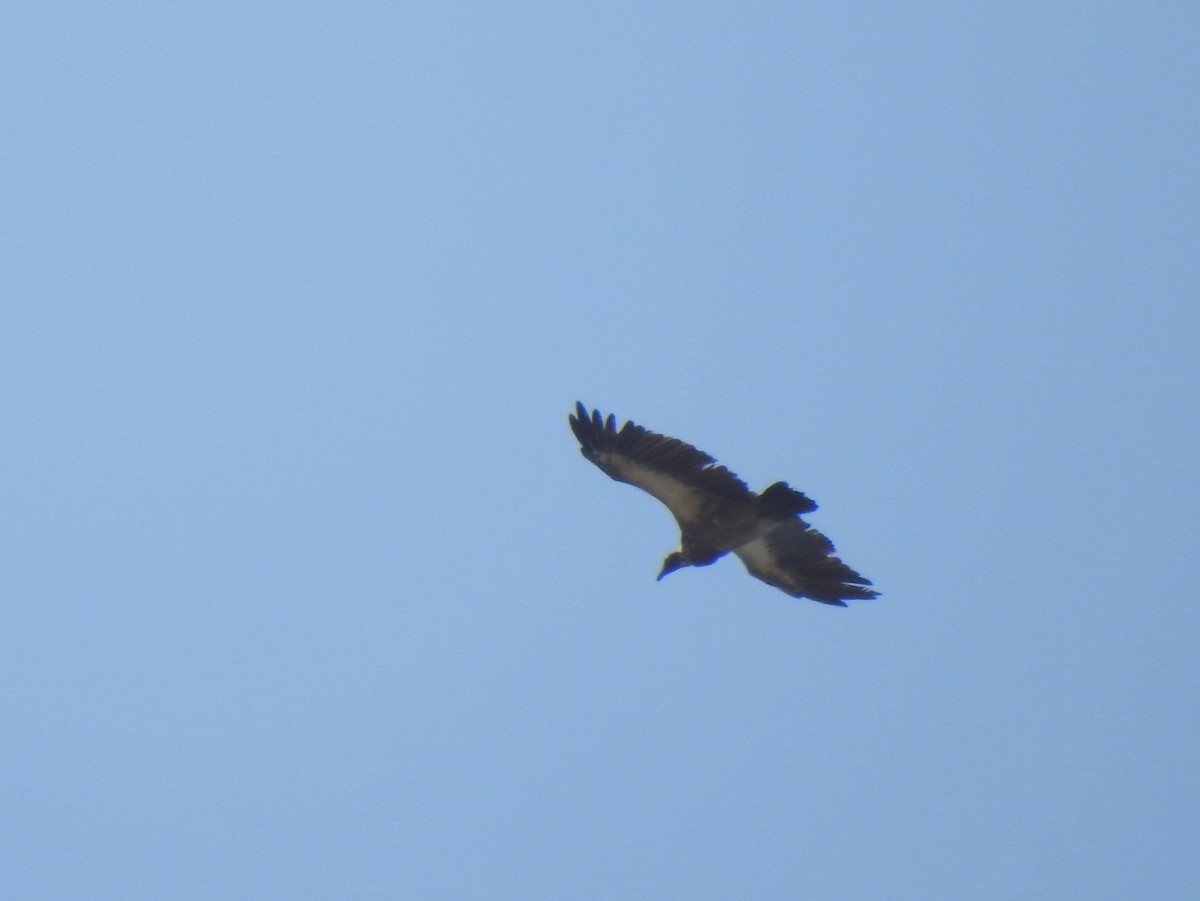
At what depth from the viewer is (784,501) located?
14055 millimetres

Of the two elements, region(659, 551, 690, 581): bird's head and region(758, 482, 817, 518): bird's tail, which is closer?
region(758, 482, 817, 518): bird's tail

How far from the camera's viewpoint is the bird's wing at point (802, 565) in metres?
15.4

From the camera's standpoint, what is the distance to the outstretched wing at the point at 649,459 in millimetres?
14344

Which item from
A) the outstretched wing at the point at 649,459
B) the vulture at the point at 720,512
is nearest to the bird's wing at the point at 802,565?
the vulture at the point at 720,512

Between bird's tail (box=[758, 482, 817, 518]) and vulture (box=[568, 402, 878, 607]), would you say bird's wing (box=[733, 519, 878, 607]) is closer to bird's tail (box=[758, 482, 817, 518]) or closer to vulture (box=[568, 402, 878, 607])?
vulture (box=[568, 402, 878, 607])

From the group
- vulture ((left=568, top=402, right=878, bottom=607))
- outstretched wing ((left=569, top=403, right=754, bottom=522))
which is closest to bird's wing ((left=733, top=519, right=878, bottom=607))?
vulture ((left=568, top=402, right=878, bottom=607))

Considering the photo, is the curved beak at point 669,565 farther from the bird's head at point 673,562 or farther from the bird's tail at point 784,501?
the bird's tail at point 784,501

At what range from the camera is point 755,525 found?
1463 centimetres

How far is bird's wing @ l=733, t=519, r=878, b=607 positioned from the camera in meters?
15.4

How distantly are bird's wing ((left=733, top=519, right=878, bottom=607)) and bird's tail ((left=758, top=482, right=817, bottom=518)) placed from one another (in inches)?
38.0

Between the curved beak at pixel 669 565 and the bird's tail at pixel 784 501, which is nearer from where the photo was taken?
the bird's tail at pixel 784 501

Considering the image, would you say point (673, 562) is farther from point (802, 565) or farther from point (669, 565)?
point (802, 565)

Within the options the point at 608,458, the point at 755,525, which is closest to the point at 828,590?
the point at 755,525

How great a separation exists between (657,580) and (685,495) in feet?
3.46
